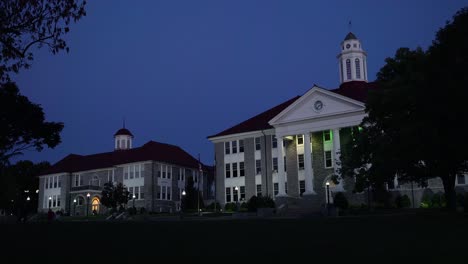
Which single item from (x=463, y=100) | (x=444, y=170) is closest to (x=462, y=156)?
(x=444, y=170)

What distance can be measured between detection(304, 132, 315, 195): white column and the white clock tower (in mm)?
11161

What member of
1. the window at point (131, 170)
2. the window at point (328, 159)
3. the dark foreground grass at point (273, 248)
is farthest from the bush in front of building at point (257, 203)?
the dark foreground grass at point (273, 248)

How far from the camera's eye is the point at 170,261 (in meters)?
10.7

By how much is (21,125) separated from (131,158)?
1832 inches

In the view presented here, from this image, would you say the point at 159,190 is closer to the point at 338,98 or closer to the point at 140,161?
the point at 140,161

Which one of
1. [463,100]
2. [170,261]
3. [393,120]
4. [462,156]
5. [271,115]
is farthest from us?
[271,115]

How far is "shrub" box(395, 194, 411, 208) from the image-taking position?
49.1 m

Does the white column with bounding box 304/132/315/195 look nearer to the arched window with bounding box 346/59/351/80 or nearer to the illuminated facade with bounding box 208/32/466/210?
the illuminated facade with bounding box 208/32/466/210

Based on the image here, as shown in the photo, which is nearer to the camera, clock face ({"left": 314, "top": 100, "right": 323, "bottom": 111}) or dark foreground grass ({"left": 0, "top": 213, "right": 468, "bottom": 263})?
dark foreground grass ({"left": 0, "top": 213, "right": 468, "bottom": 263})

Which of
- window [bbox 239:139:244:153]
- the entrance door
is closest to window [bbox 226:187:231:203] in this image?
window [bbox 239:139:244:153]

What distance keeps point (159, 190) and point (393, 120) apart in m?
49.4

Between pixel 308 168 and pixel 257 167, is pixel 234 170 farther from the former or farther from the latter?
pixel 308 168

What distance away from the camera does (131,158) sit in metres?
78.2

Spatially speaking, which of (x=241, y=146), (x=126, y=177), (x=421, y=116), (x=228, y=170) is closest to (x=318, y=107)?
(x=241, y=146)
